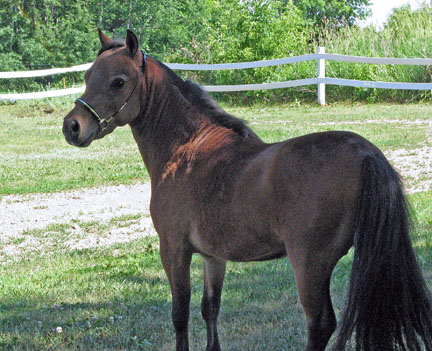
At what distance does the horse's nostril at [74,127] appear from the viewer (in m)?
3.47

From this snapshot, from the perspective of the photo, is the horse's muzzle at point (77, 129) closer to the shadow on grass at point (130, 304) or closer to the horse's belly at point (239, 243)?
the horse's belly at point (239, 243)

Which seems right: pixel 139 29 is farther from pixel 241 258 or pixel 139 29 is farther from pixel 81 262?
pixel 241 258

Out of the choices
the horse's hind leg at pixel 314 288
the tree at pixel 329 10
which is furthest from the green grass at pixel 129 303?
the tree at pixel 329 10

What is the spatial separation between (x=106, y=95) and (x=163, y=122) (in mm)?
386

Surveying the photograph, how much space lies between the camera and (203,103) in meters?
3.70

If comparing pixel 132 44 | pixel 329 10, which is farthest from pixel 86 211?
pixel 329 10

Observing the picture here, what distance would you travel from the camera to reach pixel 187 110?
3.70m

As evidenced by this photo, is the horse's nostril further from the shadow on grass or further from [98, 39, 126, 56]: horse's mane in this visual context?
the shadow on grass

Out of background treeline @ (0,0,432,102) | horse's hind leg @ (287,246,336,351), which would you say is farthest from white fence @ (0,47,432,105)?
horse's hind leg @ (287,246,336,351)

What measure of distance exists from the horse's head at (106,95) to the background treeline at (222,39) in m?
12.7

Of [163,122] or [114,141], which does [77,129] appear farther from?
[114,141]

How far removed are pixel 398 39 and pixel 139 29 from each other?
15584mm

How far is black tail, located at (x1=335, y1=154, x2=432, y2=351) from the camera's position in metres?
2.58

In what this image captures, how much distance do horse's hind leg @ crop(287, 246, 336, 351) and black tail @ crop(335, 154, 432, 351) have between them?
0.38 feet
